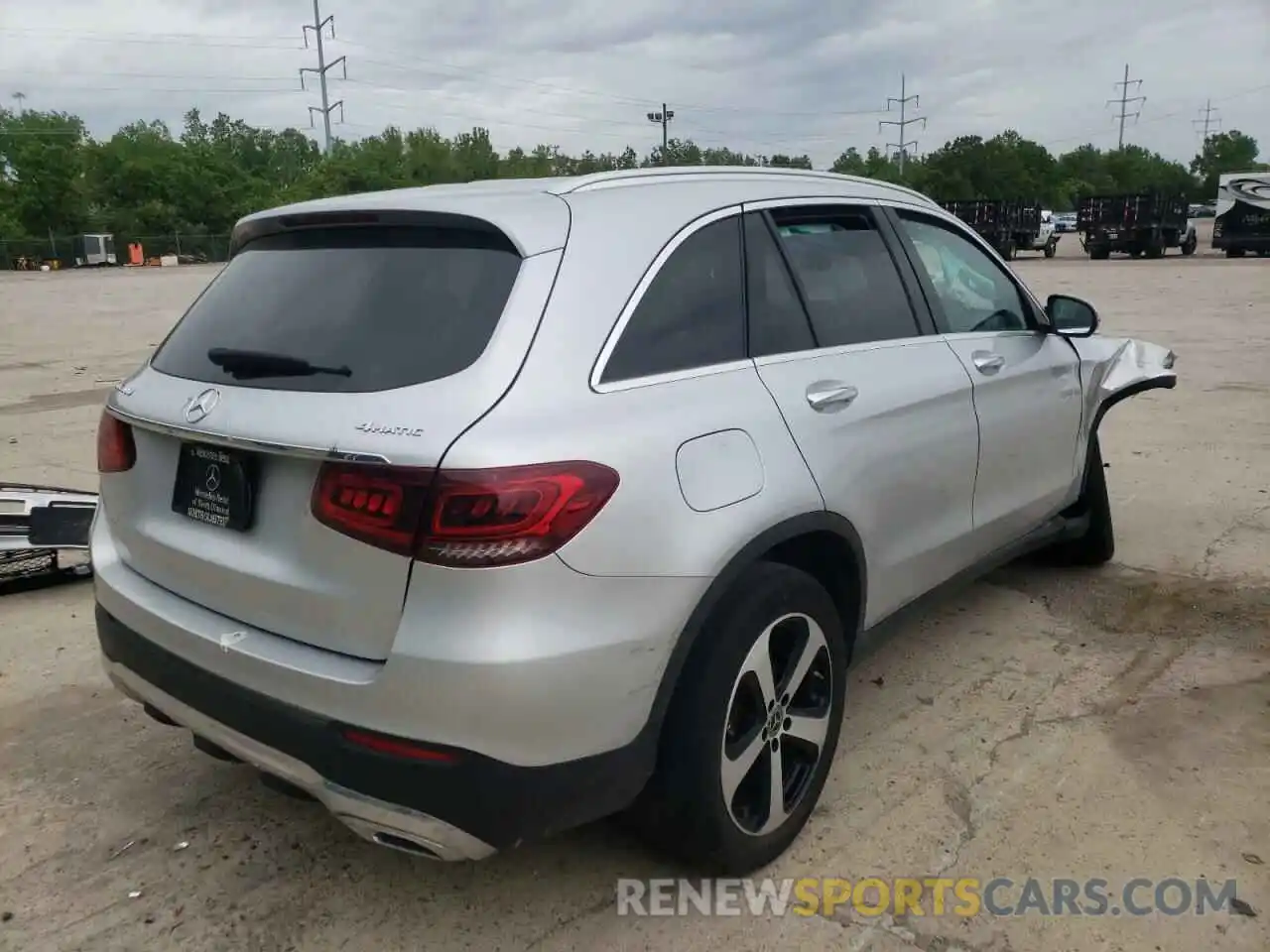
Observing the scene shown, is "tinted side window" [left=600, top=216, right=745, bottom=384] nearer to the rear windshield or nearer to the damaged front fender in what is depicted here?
Answer: the rear windshield

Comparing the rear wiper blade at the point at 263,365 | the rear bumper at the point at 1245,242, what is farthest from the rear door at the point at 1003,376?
the rear bumper at the point at 1245,242

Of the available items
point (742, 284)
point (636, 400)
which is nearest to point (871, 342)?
point (742, 284)

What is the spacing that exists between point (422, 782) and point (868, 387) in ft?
5.63

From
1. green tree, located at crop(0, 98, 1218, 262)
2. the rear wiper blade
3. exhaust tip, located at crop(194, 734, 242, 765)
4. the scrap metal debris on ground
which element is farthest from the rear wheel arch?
green tree, located at crop(0, 98, 1218, 262)

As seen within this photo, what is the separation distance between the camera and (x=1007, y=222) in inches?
1518

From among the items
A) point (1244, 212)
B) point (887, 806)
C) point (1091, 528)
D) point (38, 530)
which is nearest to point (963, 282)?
point (1091, 528)

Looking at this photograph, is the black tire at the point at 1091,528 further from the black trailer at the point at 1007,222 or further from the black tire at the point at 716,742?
the black trailer at the point at 1007,222

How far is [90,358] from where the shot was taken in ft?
46.5

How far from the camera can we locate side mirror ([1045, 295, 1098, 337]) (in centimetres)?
427

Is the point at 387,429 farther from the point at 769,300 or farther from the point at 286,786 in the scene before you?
the point at 769,300

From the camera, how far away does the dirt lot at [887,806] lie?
253cm

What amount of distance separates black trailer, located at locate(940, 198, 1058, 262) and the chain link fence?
4347cm

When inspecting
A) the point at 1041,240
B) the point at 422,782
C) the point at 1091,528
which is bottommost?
the point at 1091,528

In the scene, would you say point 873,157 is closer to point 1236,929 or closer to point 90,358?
point 90,358
